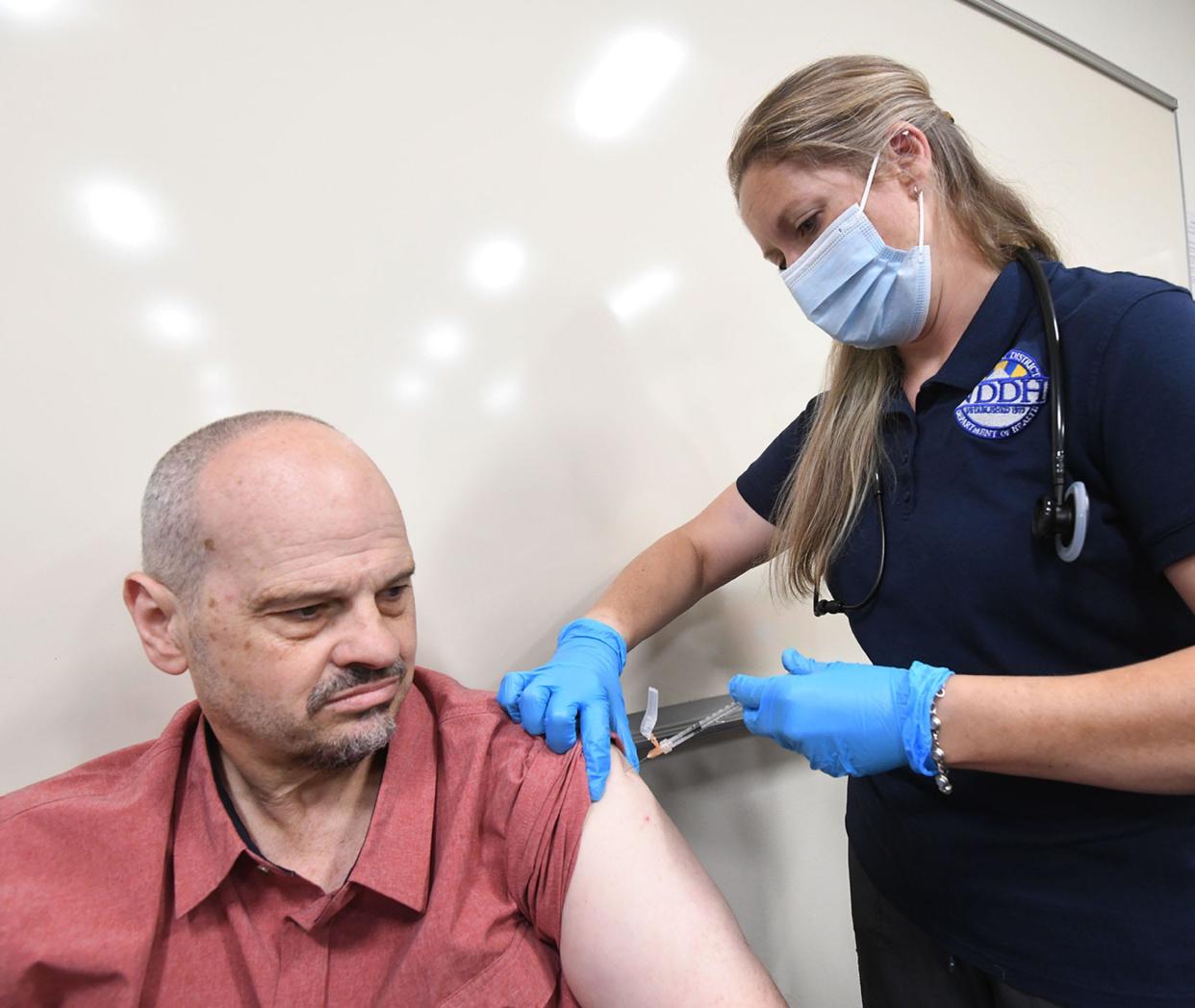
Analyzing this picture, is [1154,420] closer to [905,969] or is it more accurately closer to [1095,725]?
[1095,725]

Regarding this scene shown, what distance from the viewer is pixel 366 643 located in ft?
2.57

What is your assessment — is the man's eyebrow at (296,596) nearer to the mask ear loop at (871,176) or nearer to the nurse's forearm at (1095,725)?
the nurse's forearm at (1095,725)

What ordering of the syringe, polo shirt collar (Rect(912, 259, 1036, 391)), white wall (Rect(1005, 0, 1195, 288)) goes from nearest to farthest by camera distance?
polo shirt collar (Rect(912, 259, 1036, 391)) → the syringe → white wall (Rect(1005, 0, 1195, 288))

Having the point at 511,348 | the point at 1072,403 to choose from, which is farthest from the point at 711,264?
the point at 1072,403

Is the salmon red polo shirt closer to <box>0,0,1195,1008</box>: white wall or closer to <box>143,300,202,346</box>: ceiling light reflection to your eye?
<box>0,0,1195,1008</box>: white wall

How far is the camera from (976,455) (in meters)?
0.94

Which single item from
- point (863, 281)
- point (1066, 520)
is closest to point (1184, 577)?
point (1066, 520)

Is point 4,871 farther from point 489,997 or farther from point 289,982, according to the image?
point 489,997

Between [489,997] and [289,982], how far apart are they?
0.21 meters

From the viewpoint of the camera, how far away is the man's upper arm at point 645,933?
76 cm

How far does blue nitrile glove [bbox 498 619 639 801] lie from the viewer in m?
0.89

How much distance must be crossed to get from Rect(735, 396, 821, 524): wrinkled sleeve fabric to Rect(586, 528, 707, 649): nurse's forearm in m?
0.14

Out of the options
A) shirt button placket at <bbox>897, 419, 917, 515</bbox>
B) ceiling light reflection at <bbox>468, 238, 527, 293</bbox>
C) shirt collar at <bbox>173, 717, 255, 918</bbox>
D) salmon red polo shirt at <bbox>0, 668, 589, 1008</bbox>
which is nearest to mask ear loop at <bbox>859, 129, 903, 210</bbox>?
shirt button placket at <bbox>897, 419, 917, 515</bbox>

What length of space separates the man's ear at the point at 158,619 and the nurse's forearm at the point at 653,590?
23.0 inches
